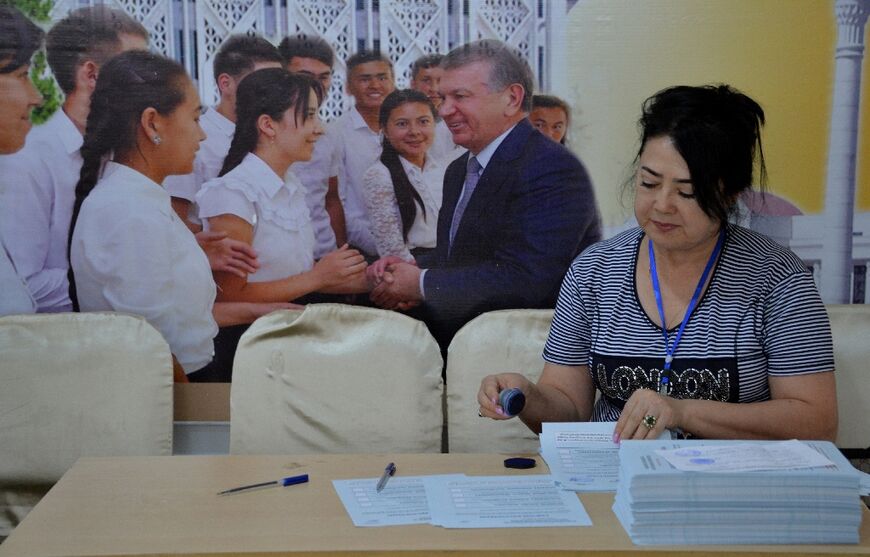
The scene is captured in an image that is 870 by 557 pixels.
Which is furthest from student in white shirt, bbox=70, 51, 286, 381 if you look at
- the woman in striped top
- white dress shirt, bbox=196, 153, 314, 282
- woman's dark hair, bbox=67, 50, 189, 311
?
the woman in striped top

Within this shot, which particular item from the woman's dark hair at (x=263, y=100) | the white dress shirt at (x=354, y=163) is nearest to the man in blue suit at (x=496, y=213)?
the white dress shirt at (x=354, y=163)

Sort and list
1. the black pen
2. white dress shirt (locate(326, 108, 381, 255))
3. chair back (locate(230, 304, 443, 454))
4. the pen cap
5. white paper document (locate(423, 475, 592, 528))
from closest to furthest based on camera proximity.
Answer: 1. white paper document (locate(423, 475, 592, 528))
2. the black pen
3. the pen cap
4. chair back (locate(230, 304, 443, 454))
5. white dress shirt (locate(326, 108, 381, 255))

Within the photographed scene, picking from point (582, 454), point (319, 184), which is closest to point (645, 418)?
point (582, 454)

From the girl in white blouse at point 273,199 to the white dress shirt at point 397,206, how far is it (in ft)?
0.35

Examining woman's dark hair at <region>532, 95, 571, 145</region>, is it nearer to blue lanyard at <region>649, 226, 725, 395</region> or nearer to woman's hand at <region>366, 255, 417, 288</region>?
woman's hand at <region>366, 255, 417, 288</region>

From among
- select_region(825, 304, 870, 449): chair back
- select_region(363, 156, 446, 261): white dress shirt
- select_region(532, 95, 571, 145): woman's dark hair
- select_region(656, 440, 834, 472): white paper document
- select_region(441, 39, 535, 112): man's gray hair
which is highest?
select_region(441, 39, 535, 112): man's gray hair

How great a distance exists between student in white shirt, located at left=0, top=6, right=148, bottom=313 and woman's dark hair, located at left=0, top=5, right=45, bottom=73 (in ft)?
0.15

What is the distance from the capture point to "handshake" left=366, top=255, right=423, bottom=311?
2.79 metres

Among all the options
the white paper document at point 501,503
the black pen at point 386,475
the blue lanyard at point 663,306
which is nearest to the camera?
the white paper document at point 501,503

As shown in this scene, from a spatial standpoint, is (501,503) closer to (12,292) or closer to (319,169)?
(319,169)

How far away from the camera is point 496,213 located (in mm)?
2783

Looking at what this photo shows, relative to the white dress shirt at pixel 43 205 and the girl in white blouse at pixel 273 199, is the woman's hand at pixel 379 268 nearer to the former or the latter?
the girl in white blouse at pixel 273 199

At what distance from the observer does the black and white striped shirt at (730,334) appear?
6.45 ft

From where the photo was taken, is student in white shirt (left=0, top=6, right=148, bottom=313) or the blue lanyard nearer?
the blue lanyard
